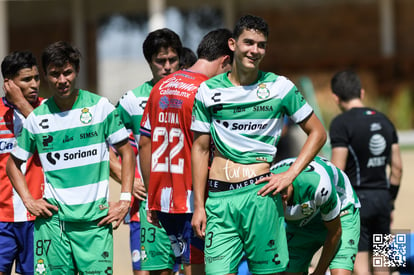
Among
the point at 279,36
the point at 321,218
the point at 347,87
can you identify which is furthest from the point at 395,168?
the point at 279,36

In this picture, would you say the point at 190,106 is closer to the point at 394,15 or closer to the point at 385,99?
the point at 385,99

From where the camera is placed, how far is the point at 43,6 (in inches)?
1002

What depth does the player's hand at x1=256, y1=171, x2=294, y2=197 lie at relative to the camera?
5.04m

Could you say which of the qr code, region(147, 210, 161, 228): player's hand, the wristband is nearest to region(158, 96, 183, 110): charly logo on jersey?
the wristband

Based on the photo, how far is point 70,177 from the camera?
5469mm

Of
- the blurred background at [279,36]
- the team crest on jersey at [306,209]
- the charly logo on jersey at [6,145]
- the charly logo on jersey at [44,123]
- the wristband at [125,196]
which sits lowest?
the team crest on jersey at [306,209]

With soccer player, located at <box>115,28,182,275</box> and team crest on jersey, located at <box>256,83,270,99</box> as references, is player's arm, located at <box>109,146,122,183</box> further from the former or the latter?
team crest on jersey, located at <box>256,83,270,99</box>

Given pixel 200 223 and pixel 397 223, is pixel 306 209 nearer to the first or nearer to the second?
pixel 200 223

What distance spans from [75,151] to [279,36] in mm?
18494

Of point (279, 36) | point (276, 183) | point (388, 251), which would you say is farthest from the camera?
point (279, 36)

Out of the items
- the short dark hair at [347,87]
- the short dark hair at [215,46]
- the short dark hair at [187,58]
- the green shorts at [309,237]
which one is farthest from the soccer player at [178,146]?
the short dark hair at [347,87]

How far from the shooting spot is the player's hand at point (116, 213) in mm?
5467

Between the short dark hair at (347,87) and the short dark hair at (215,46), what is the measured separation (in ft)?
5.77

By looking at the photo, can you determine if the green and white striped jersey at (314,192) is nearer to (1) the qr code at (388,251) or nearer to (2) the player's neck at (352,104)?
(1) the qr code at (388,251)
